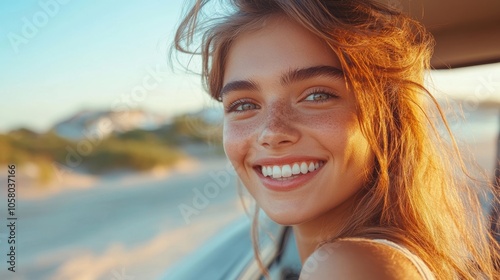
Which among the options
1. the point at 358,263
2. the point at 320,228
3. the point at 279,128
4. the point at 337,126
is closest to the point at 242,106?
the point at 279,128

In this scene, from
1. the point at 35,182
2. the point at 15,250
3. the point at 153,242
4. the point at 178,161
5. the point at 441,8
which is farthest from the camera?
the point at 153,242

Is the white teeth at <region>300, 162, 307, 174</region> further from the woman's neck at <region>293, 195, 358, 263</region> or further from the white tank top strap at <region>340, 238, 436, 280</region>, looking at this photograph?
the white tank top strap at <region>340, 238, 436, 280</region>

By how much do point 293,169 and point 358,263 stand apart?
41 cm

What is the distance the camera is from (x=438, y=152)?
1.76 meters

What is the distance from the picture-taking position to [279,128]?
152 centimetres

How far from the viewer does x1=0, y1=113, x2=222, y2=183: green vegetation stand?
5.47ft

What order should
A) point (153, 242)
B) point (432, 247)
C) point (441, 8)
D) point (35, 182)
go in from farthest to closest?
1. point (153, 242)
2. point (441, 8)
3. point (35, 182)
4. point (432, 247)

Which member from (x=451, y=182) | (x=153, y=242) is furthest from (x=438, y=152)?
(x=153, y=242)

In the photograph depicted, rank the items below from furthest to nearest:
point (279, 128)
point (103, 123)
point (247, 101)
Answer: point (103, 123), point (247, 101), point (279, 128)

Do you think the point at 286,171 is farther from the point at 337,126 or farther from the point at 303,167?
the point at 337,126

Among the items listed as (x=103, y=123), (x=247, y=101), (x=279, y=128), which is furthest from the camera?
(x=103, y=123)

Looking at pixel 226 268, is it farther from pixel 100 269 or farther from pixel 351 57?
pixel 351 57

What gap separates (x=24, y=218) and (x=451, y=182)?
1.36 m

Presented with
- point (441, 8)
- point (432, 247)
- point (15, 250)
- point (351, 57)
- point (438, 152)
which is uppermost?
point (441, 8)
